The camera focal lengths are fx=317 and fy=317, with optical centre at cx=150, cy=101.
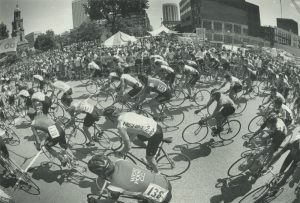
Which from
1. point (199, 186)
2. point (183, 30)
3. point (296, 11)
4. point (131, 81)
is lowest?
point (199, 186)

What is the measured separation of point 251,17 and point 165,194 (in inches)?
3578

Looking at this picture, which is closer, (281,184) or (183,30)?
(281,184)

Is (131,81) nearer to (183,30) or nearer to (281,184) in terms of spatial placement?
(281,184)

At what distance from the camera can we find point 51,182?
7.86 meters

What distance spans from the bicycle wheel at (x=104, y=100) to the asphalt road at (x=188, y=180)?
4295mm

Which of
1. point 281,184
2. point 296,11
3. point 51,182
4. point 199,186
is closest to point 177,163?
point 199,186

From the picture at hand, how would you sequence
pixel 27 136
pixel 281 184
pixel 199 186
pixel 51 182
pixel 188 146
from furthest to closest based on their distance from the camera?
pixel 27 136
pixel 188 146
pixel 51 182
pixel 199 186
pixel 281 184

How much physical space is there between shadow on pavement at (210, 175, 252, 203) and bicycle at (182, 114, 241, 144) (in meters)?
2.11

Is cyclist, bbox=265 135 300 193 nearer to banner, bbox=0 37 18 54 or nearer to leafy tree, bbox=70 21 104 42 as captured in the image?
banner, bbox=0 37 18 54

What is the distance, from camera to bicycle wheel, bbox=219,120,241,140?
9474 mm

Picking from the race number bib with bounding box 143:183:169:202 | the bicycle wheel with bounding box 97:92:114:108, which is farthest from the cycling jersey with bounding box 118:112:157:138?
the bicycle wheel with bounding box 97:92:114:108

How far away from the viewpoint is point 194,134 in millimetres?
9297

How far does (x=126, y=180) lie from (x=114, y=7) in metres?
53.9

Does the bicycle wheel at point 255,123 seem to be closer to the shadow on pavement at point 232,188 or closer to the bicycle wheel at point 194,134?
the bicycle wheel at point 194,134
